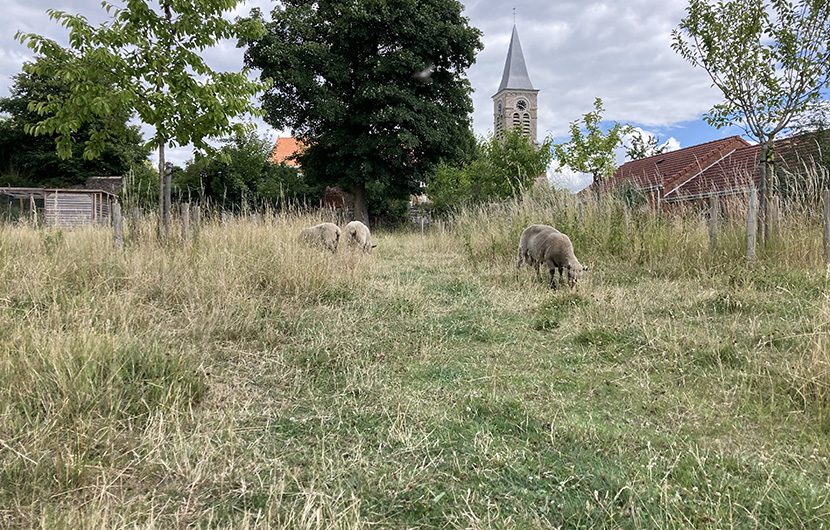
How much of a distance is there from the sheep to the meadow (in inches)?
23.9

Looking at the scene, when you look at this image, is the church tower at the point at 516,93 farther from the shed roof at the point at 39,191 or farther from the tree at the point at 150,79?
the tree at the point at 150,79

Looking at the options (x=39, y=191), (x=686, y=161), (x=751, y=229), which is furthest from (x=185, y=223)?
Result: (x=686, y=161)

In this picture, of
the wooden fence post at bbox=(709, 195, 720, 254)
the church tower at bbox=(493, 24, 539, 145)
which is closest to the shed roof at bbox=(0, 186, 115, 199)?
the wooden fence post at bbox=(709, 195, 720, 254)

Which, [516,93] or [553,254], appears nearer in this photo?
[553,254]

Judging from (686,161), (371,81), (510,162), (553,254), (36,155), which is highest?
(371,81)

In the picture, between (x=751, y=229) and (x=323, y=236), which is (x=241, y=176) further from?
(x=751, y=229)

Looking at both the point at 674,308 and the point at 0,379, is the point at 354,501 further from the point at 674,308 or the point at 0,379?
the point at 674,308

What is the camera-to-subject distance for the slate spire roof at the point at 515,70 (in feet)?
203

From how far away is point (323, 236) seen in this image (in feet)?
27.6

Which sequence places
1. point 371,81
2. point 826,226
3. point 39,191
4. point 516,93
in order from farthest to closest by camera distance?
point 516,93 → point 39,191 → point 371,81 → point 826,226

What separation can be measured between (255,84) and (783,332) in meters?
7.20

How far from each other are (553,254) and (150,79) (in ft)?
20.5

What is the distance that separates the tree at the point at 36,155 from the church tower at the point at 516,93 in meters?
46.1

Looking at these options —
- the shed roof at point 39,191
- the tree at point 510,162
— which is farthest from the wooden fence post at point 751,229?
the shed roof at point 39,191
